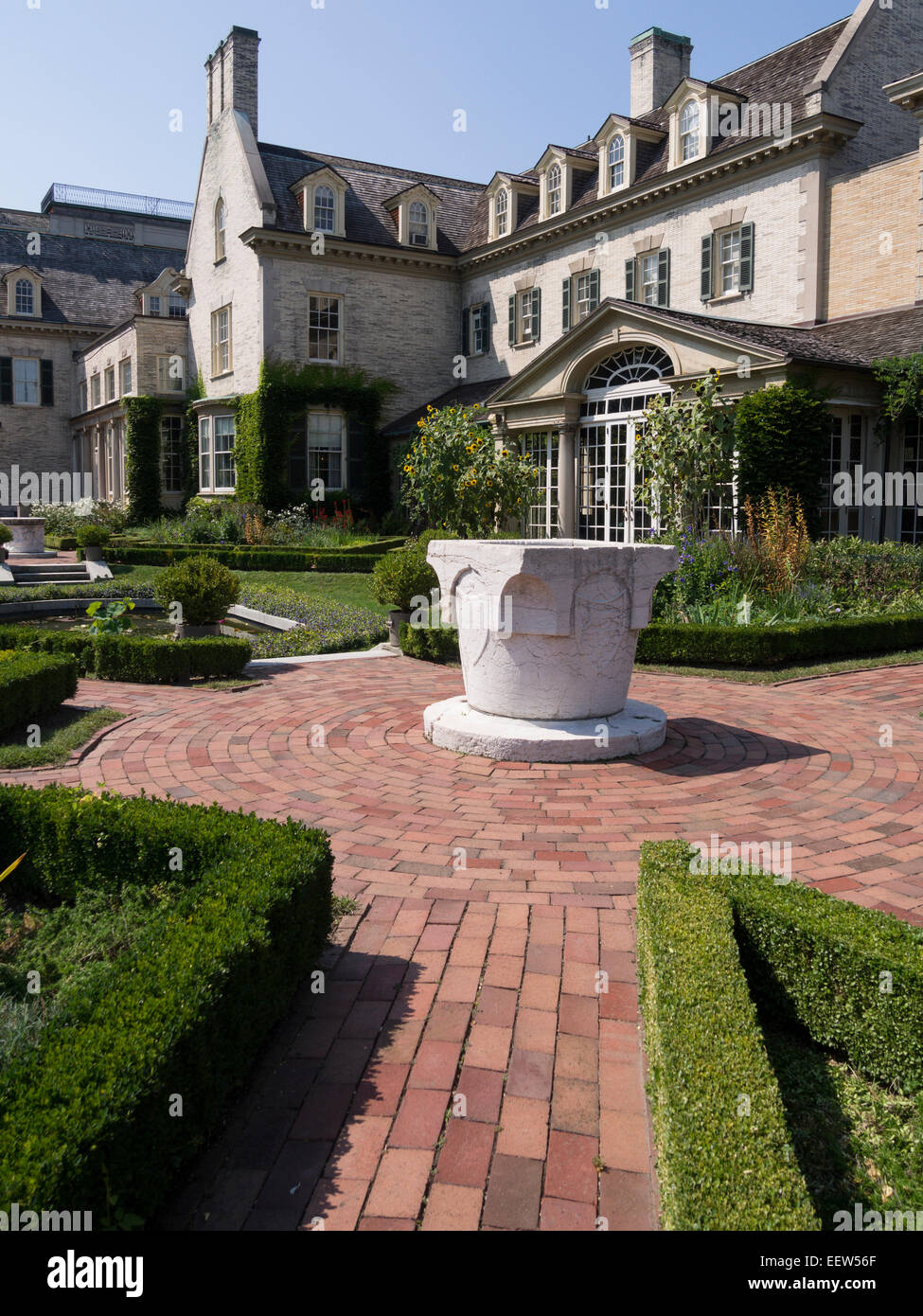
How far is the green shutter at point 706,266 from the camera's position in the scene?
22422 mm

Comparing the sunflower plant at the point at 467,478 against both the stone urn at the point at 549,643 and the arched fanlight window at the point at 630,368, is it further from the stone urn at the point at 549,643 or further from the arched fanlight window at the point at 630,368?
the stone urn at the point at 549,643

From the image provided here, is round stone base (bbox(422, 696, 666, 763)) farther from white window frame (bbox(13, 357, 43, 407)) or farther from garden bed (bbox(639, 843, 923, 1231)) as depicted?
white window frame (bbox(13, 357, 43, 407))

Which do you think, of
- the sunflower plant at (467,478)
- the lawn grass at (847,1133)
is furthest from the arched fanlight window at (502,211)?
the lawn grass at (847,1133)

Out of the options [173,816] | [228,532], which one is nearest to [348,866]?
[173,816]

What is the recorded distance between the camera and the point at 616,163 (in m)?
25.1

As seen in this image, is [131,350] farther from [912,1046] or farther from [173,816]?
[912,1046]

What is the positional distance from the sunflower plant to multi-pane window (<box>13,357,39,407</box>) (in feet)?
105

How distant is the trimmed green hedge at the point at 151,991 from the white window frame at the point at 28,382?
142 feet

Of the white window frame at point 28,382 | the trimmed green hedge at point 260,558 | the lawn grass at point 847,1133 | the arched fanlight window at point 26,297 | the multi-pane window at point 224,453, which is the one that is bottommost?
the lawn grass at point 847,1133

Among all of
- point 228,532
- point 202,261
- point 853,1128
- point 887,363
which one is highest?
point 202,261

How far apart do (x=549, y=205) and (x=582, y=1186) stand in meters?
28.7

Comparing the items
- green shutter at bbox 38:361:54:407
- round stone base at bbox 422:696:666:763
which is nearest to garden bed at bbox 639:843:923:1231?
round stone base at bbox 422:696:666:763

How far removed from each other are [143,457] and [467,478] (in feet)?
66.8
